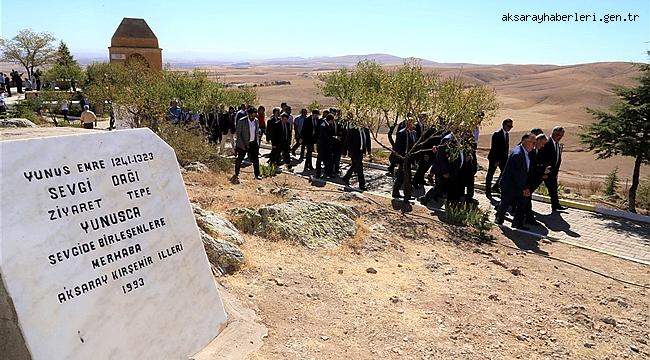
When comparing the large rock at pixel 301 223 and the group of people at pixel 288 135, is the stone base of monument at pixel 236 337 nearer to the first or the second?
the large rock at pixel 301 223

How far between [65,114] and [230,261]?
72.2ft

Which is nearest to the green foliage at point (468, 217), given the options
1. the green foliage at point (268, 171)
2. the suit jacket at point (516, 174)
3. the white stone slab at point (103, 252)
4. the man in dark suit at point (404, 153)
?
the suit jacket at point (516, 174)

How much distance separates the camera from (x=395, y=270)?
6.78 metres

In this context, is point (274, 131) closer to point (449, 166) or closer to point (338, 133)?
point (338, 133)

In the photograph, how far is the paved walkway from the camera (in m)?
8.73

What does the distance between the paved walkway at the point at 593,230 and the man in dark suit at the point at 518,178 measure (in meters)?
0.56

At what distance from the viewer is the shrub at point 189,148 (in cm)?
1272

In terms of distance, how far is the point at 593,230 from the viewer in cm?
975

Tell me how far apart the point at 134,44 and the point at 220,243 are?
32912mm

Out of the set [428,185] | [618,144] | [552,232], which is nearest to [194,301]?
[552,232]

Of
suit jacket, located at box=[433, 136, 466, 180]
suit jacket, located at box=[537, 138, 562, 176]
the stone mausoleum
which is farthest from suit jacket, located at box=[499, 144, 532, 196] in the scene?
the stone mausoleum

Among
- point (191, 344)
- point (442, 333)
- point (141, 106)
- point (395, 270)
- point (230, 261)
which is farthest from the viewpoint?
point (141, 106)

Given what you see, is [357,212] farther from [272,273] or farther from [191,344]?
[191,344]

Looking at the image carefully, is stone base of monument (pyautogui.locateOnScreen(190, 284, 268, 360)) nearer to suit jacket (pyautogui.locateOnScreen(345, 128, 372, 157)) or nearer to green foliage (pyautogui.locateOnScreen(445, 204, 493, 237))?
green foliage (pyautogui.locateOnScreen(445, 204, 493, 237))
